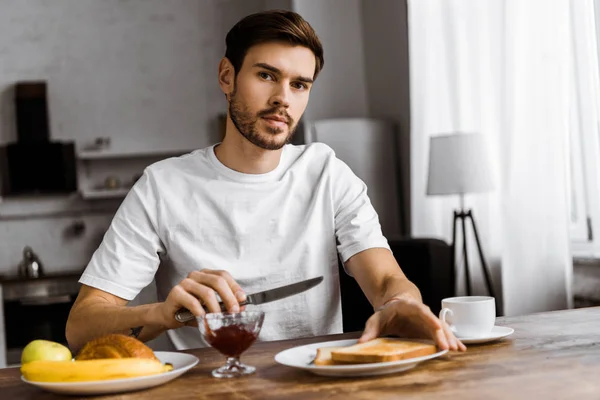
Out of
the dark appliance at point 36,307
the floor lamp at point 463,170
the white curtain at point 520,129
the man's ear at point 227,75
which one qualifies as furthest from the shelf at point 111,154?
the man's ear at point 227,75

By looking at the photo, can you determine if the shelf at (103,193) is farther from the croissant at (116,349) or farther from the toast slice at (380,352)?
the toast slice at (380,352)

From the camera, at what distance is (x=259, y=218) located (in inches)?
79.3

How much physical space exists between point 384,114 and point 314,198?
10.9ft

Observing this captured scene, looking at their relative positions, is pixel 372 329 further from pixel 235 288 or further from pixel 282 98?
pixel 282 98

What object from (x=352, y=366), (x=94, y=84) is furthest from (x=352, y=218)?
(x=94, y=84)

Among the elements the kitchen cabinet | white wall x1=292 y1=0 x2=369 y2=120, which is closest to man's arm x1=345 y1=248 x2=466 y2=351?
white wall x1=292 y1=0 x2=369 y2=120

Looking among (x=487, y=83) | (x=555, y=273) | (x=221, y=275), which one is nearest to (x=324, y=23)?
(x=487, y=83)

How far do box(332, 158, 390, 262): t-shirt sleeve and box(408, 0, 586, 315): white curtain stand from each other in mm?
1365

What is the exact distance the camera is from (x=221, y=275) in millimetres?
1462

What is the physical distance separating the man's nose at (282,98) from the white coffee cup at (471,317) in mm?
697

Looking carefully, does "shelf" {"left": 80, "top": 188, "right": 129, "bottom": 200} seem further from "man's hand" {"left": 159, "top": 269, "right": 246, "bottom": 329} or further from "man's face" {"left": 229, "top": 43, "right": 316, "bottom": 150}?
"man's hand" {"left": 159, "top": 269, "right": 246, "bottom": 329}

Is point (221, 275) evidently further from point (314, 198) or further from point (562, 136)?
point (562, 136)

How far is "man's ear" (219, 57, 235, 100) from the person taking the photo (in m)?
2.12

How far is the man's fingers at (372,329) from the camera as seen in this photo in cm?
143
